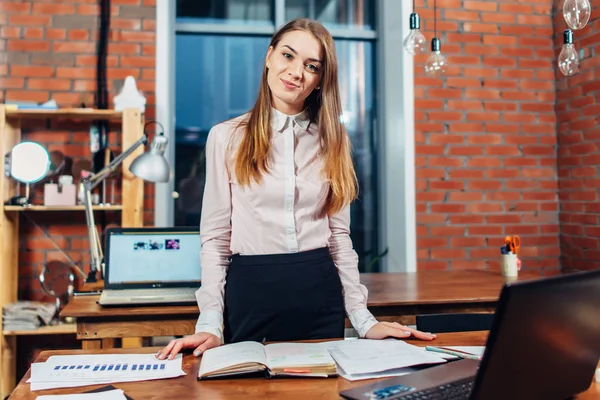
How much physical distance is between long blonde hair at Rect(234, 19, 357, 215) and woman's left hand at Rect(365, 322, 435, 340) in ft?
1.21

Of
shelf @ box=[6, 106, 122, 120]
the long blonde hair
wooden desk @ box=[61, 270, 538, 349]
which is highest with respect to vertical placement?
shelf @ box=[6, 106, 122, 120]

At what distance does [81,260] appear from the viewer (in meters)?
3.19

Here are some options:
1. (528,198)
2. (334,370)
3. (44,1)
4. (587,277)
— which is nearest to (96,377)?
(334,370)

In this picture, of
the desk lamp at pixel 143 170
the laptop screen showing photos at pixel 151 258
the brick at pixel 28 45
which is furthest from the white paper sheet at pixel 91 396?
the brick at pixel 28 45

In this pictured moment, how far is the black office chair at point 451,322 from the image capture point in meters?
1.72

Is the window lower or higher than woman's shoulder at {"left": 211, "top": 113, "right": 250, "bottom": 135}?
higher

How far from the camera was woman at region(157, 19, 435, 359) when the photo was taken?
1506 mm

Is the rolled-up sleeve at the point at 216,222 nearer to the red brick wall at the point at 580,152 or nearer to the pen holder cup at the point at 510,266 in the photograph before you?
the pen holder cup at the point at 510,266

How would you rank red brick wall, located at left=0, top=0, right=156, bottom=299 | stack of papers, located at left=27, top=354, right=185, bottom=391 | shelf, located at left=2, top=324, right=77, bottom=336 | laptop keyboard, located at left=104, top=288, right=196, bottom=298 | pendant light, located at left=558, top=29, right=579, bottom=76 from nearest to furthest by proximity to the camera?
stack of papers, located at left=27, top=354, right=185, bottom=391 < laptop keyboard, located at left=104, top=288, right=196, bottom=298 < pendant light, located at left=558, top=29, right=579, bottom=76 < shelf, located at left=2, top=324, right=77, bottom=336 < red brick wall, located at left=0, top=0, right=156, bottom=299

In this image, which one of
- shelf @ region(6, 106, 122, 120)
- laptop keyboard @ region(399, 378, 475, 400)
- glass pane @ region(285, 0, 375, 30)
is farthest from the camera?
glass pane @ region(285, 0, 375, 30)

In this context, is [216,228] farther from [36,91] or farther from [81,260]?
[36,91]

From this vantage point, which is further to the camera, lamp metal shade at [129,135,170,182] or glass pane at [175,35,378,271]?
glass pane at [175,35,378,271]

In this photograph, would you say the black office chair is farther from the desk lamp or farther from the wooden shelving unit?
the wooden shelving unit

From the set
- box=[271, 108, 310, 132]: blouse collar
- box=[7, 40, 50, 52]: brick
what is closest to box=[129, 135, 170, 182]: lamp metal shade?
box=[7, 40, 50, 52]: brick
